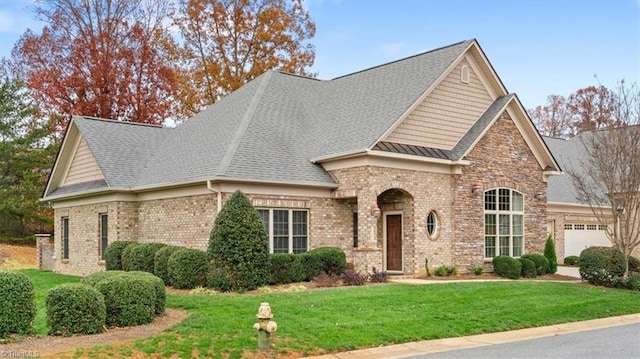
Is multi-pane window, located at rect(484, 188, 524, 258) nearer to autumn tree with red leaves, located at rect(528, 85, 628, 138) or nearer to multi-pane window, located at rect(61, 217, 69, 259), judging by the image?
multi-pane window, located at rect(61, 217, 69, 259)

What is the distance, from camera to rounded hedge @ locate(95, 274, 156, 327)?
41.8ft

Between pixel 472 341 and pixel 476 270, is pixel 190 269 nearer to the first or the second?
pixel 472 341

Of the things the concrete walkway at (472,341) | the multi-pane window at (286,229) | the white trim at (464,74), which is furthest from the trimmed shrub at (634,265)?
the multi-pane window at (286,229)

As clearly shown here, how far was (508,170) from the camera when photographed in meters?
24.9

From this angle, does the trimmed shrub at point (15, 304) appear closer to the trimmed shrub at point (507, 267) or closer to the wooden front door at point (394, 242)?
the wooden front door at point (394, 242)

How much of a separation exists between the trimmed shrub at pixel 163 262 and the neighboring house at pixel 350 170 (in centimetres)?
128

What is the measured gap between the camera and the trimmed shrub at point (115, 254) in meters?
22.6

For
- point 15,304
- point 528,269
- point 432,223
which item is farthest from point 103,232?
point 528,269

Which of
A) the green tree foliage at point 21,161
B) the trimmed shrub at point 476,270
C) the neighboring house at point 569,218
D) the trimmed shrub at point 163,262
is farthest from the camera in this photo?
the green tree foliage at point 21,161

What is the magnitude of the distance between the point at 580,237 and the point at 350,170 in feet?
59.5

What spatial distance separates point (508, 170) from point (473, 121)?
2326 mm

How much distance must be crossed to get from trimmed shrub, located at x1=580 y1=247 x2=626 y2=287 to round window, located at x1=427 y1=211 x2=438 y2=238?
490 centimetres

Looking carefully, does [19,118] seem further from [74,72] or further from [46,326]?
[46,326]

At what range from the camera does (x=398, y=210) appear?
22641 mm
